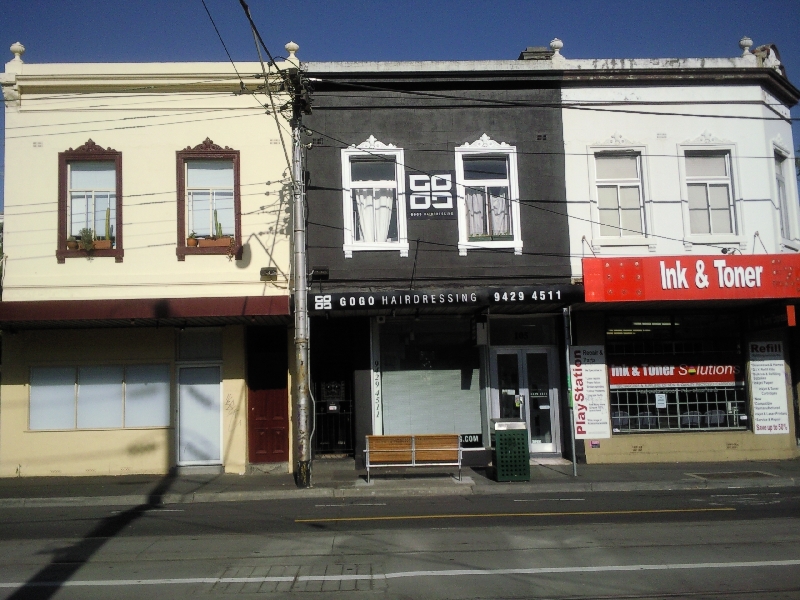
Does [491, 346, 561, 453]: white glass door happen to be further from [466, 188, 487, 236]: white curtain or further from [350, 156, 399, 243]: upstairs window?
[350, 156, 399, 243]: upstairs window

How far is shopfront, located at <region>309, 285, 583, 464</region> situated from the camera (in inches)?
639

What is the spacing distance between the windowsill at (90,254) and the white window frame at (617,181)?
33.3 feet

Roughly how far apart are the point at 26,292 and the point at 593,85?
13.1 meters

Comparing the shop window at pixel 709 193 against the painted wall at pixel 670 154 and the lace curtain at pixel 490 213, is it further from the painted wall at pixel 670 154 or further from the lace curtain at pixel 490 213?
the lace curtain at pixel 490 213

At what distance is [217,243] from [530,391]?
7.60m

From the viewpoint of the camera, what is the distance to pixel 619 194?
16719 mm

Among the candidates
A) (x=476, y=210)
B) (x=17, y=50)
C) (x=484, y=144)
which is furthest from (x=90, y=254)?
(x=484, y=144)

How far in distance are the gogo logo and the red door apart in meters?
4.95

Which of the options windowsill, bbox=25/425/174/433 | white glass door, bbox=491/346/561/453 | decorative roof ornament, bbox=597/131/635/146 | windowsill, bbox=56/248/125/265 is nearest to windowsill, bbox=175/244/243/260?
windowsill, bbox=56/248/125/265

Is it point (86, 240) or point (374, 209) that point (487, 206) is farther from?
point (86, 240)

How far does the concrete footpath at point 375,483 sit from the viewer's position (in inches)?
529

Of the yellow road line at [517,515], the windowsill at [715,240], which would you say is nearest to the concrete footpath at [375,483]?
the yellow road line at [517,515]

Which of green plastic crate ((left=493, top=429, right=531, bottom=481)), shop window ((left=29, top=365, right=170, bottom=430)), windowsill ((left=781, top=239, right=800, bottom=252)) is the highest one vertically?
windowsill ((left=781, top=239, right=800, bottom=252))

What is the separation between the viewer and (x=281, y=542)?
9.23m
